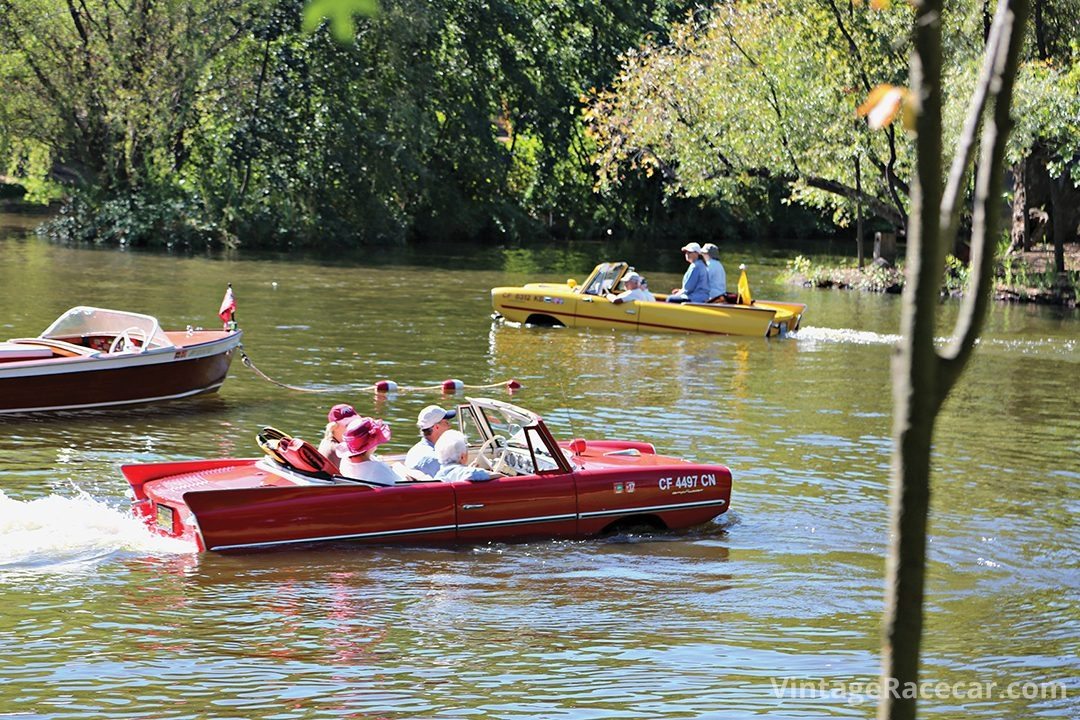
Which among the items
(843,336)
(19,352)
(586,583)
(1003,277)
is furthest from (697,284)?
(586,583)

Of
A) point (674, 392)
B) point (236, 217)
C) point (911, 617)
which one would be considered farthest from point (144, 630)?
point (236, 217)

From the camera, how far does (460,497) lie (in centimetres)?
1130

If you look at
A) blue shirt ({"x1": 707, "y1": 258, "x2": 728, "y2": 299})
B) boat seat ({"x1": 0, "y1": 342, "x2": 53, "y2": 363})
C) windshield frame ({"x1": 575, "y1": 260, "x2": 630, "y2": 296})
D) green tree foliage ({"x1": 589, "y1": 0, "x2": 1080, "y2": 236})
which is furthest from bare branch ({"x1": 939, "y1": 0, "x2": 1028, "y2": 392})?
green tree foliage ({"x1": 589, "y1": 0, "x2": 1080, "y2": 236})

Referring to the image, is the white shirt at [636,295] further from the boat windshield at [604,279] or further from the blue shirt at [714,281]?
the blue shirt at [714,281]

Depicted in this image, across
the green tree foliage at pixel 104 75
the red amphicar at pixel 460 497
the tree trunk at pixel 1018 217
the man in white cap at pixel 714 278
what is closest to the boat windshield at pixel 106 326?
the red amphicar at pixel 460 497

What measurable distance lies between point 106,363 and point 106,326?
1.08m

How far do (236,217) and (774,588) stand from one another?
31.5 metres

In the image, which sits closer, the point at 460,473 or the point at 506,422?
the point at 460,473

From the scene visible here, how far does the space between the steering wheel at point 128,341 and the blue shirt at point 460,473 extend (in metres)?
6.61

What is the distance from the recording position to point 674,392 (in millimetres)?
19578

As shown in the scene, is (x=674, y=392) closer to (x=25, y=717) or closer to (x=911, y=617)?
(x=25, y=717)

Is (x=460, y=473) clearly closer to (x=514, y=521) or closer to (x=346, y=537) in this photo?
(x=514, y=521)

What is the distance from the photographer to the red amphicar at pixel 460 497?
10.7 meters
